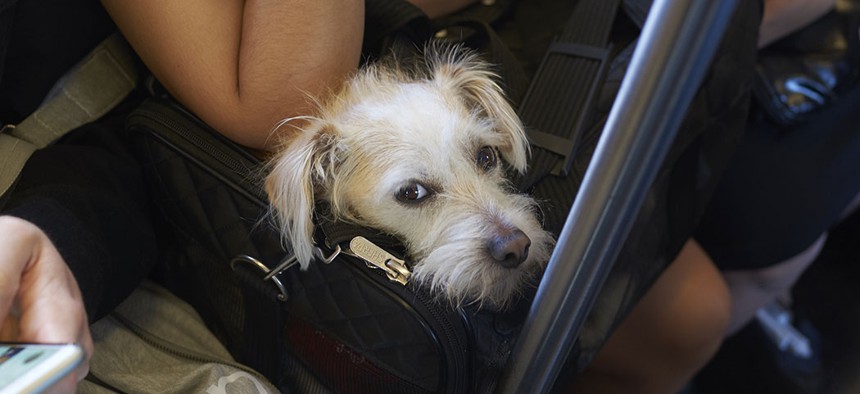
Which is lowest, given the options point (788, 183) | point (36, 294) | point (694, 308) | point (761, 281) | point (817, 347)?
point (817, 347)

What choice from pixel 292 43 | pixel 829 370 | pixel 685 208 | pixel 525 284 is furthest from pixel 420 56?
pixel 829 370

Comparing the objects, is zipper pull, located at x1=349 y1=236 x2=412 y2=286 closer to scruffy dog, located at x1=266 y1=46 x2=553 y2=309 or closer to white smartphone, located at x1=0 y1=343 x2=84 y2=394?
scruffy dog, located at x1=266 y1=46 x2=553 y2=309

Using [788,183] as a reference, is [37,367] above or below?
above

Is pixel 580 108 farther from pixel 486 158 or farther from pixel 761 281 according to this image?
pixel 761 281

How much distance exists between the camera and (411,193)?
74 centimetres

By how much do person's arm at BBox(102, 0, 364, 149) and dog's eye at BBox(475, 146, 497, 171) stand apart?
0.21m

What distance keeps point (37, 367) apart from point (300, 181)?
0.32 metres

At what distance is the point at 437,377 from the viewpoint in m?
0.63

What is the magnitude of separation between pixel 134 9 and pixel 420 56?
31cm

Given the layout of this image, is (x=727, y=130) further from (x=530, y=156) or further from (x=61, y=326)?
(x=61, y=326)

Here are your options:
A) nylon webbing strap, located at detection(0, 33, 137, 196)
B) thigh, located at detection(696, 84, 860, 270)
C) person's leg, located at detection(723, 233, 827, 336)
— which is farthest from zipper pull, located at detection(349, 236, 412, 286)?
person's leg, located at detection(723, 233, 827, 336)

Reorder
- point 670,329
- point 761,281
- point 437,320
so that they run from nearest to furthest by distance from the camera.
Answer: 1. point 437,320
2. point 670,329
3. point 761,281

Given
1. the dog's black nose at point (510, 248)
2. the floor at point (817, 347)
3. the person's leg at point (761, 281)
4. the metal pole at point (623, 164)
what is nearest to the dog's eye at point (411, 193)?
the dog's black nose at point (510, 248)

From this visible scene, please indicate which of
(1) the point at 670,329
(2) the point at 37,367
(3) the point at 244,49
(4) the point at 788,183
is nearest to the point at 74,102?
(3) the point at 244,49
